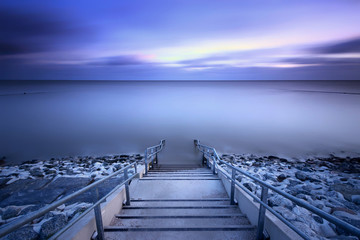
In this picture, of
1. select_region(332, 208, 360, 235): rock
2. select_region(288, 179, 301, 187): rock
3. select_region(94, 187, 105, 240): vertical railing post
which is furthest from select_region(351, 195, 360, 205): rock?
select_region(94, 187, 105, 240): vertical railing post

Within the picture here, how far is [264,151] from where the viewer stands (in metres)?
13.1

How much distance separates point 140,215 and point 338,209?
175 inches

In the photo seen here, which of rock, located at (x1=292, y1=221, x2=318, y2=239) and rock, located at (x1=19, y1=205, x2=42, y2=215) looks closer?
rock, located at (x1=292, y1=221, x2=318, y2=239)

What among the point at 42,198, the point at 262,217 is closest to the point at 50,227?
the point at 42,198

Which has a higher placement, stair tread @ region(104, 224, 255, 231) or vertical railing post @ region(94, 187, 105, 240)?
vertical railing post @ region(94, 187, 105, 240)

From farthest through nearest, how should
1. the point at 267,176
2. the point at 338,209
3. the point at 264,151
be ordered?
1. the point at 264,151
2. the point at 267,176
3. the point at 338,209

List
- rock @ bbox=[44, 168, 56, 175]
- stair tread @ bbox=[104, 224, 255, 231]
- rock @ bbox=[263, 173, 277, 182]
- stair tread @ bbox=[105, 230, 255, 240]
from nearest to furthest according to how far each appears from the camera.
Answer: stair tread @ bbox=[105, 230, 255, 240]
stair tread @ bbox=[104, 224, 255, 231]
rock @ bbox=[263, 173, 277, 182]
rock @ bbox=[44, 168, 56, 175]

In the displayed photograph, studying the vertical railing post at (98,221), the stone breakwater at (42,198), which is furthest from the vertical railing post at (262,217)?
the stone breakwater at (42,198)

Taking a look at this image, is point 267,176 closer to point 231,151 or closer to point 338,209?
point 338,209

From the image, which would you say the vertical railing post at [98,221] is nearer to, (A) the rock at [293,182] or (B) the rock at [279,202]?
(B) the rock at [279,202]

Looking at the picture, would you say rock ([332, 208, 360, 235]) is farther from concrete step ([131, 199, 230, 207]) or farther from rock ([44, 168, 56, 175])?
rock ([44, 168, 56, 175])

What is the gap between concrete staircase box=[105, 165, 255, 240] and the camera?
99.3 inches

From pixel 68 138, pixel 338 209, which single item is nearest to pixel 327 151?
pixel 338 209

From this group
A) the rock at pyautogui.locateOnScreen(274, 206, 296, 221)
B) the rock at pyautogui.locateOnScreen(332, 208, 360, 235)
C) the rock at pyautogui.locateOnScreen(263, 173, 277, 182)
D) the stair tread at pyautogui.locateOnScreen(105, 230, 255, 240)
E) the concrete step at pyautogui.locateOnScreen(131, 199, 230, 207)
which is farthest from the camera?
the rock at pyautogui.locateOnScreen(263, 173, 277, 182)
